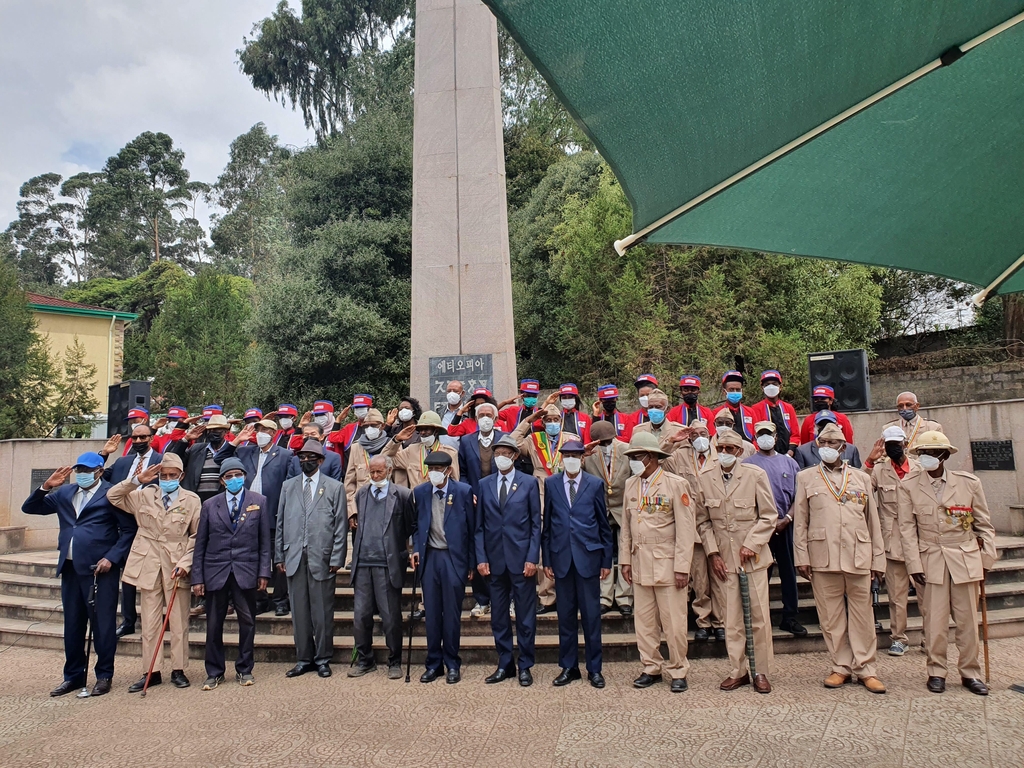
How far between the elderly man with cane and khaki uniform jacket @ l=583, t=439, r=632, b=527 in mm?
3761

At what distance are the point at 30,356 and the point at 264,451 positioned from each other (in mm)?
16278

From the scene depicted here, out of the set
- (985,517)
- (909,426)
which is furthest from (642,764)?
(909,426)

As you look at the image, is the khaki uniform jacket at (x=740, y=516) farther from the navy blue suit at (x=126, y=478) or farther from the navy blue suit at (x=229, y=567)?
the navy blue suit at (x=126, y=478)

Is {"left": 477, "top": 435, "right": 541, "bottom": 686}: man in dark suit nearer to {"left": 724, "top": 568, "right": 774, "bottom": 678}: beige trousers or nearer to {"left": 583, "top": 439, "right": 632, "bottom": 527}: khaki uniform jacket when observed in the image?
{"left": 583, "top": 439, "right": 632, "bottom": 527}: khaki uniform jacket

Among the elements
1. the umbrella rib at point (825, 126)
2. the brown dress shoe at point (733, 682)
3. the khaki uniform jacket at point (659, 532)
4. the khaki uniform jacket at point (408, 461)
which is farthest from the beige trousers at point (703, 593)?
the umbrella rib at point (825, 126)

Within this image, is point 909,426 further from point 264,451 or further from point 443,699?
point 264,451

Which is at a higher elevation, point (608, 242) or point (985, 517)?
point (608, 242)

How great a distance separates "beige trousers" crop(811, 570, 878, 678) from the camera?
5.80 metres

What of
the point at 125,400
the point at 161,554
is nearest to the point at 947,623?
the point at 161,554

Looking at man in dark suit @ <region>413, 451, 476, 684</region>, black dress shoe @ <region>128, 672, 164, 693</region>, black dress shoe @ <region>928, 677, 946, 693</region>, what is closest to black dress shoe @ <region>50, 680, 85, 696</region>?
black dress shoe @ <region>128, 672, 164, 693</region>

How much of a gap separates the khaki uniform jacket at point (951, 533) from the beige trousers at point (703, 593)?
63.4 inches

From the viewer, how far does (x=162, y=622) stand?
666 cm

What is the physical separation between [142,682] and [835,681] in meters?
5.68

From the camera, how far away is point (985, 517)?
19.1 feet
